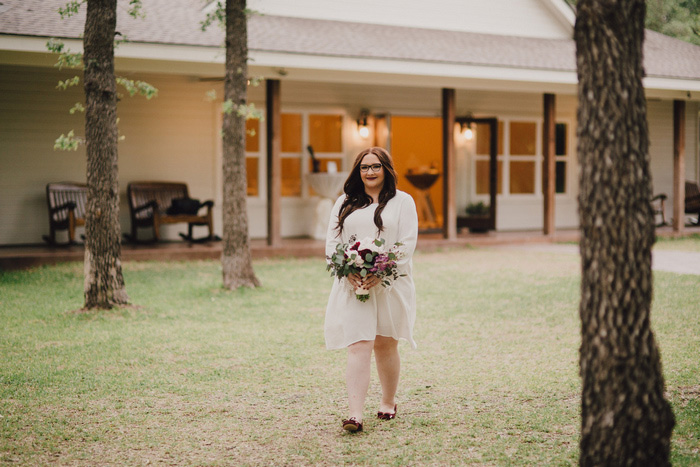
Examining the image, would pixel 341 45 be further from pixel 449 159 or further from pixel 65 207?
pixel 65 207

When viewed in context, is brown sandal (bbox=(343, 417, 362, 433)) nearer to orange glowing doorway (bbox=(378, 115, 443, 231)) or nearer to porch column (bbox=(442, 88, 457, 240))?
porch column (bbox=(442, 88, 457, 240))

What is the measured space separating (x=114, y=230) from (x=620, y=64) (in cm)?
615

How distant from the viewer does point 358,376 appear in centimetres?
433

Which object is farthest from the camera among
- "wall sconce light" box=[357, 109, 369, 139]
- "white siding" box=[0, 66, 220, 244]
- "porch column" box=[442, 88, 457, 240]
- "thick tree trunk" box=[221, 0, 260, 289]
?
"wall sconce light" box=[357, 109, 369, 139]

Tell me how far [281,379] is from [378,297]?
1474 mm

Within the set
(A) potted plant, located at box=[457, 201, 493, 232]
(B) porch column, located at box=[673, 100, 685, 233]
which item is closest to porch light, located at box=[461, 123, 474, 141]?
(A) potted plant, located at box=[457, 201, 493, 232]

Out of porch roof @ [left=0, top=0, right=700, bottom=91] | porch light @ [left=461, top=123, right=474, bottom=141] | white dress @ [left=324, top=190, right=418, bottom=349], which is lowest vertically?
white dress @ [left=324, top=190, right=418, bottom=349]

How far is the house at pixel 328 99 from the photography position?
39.5 ft

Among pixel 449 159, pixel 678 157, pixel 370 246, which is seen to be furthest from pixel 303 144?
pixel 370 246

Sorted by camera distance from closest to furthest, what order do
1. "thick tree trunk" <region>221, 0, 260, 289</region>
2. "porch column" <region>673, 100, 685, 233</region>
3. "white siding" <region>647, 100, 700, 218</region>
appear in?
"thick tree trunk" <region>221, 0, 260, 289</region> → "porch column" <region>673, 100, 685, 233</region> → "white siding" <region>647, 100, 700, 218</region>

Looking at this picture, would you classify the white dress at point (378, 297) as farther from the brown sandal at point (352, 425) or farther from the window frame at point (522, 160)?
the window frame at point (522, 160)

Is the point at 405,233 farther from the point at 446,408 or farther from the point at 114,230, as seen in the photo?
the point at 114,230

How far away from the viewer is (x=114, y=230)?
7.92 m

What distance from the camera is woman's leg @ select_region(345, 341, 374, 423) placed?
4312mm
